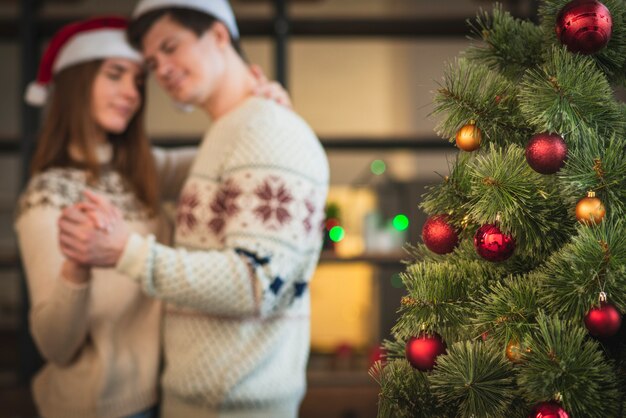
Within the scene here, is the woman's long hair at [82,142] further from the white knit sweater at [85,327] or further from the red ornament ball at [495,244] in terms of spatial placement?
the red ornament ball at [495,244]

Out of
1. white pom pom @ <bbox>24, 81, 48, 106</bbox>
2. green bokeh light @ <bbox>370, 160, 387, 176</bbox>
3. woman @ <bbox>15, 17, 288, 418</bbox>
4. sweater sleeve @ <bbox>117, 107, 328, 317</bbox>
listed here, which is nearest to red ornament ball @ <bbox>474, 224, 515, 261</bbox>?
sweater sleeve @ <bbox>117, 107, 328, 317</bbox>

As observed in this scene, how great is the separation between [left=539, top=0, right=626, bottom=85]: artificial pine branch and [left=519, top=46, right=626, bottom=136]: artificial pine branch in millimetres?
36

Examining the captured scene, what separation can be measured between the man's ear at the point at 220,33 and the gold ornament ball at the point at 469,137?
0.89 metres

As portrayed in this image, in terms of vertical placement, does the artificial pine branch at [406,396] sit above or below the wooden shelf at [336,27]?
below

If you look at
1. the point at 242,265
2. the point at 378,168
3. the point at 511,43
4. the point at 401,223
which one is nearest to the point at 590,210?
the point at 511,43

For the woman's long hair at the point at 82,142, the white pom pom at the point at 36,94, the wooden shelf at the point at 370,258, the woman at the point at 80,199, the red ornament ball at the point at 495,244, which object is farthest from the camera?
the wooden shelf at the point at 370,258

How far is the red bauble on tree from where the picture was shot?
0.58 metres

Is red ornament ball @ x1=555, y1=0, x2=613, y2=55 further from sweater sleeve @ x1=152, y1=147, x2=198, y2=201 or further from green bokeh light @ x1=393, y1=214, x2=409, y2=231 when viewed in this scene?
green bokeh light @ x1=393, y1=214, x2=409, y2=231

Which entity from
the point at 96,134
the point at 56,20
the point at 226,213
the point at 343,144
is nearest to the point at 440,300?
the point at 226,213

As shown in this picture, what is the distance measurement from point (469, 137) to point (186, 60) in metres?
0.87

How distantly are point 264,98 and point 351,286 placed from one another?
2569mm

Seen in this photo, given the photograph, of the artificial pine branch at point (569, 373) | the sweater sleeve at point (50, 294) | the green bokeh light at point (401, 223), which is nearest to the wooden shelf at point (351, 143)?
the green bokeh light at point (401, 223)

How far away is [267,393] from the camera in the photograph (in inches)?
51.8

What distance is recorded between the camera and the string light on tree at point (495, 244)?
2.21 feet
